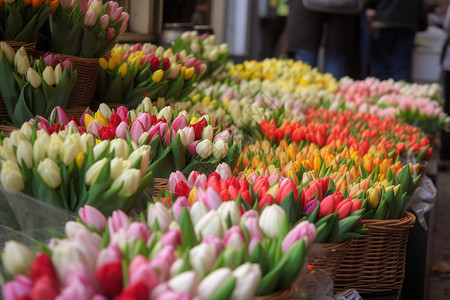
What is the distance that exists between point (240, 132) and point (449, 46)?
4.73m

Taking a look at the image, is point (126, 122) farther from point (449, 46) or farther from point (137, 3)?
point (449, 46)

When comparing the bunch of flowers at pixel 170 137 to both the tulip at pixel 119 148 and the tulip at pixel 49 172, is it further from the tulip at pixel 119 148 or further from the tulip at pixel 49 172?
the tulip at pixel 49 172

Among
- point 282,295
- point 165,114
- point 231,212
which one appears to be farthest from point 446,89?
point 282,295

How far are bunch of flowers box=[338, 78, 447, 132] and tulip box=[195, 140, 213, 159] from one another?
2246mm

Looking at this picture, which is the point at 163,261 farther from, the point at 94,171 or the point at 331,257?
the point at 331,257

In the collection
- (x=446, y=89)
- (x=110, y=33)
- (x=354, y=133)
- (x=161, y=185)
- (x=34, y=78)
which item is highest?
(x=110, y=33)

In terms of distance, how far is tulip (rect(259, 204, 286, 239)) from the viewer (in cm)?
120

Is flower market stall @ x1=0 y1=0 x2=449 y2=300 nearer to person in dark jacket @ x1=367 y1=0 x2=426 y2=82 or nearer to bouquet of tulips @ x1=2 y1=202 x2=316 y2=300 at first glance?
bouquet of tulips @ x1=2 y1=202 x2=316 y2=300

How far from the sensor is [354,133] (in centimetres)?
293

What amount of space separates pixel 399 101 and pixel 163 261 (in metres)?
3.61

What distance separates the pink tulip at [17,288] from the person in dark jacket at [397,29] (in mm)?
6134

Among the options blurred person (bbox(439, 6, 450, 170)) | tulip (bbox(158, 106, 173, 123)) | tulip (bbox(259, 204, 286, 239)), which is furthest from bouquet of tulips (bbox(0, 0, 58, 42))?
blurred person (bbox(439, 6, 450, 170))

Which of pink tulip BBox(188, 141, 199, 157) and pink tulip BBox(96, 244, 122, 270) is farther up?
pink tulip BBox(96, 244, 122, 270)

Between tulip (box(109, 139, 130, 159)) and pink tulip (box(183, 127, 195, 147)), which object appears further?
pink tulip (box(183, 127, 195, 147))
